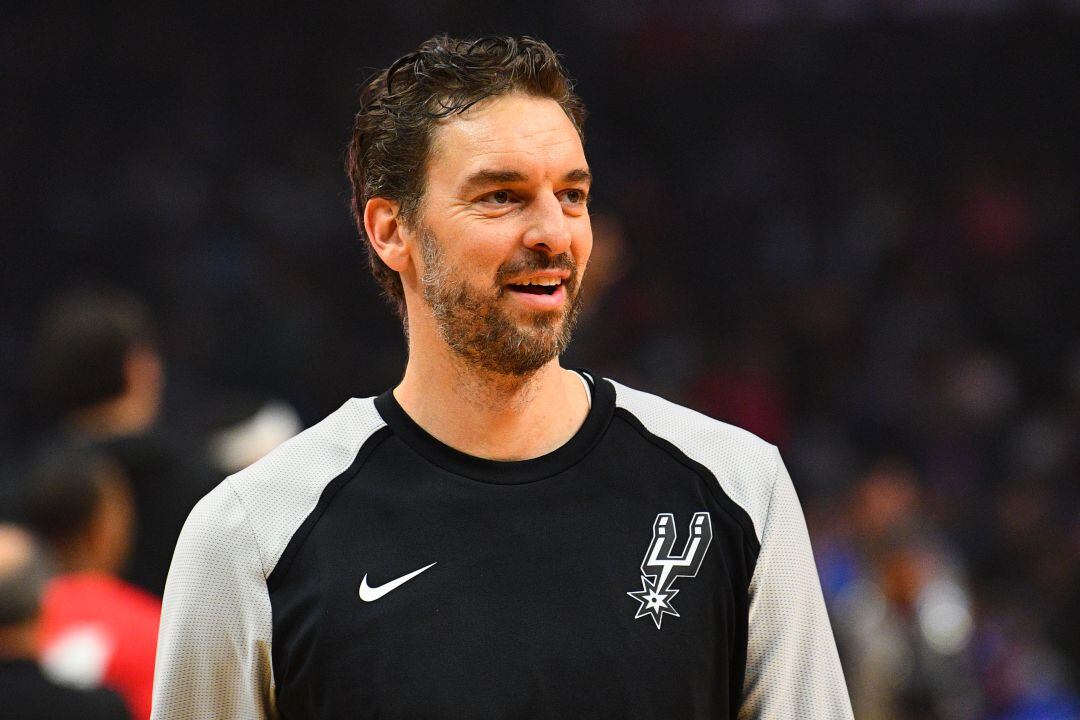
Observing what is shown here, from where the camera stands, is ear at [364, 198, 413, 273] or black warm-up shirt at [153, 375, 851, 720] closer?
black warm-up shirt at [153, 375, 851, 720]

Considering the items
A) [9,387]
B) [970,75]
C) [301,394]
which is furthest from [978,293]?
[9,387]

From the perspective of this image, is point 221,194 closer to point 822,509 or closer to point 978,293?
point 822,509

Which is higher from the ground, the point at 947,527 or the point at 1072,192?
the point at 1072,192

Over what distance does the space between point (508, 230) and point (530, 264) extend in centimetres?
6

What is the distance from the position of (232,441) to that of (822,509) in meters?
5.42

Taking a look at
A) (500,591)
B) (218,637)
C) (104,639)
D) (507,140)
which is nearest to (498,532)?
(500,591)

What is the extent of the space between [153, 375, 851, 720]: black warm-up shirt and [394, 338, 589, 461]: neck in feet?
0.09

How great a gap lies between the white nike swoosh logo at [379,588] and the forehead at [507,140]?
57 cm

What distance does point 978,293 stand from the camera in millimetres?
10359

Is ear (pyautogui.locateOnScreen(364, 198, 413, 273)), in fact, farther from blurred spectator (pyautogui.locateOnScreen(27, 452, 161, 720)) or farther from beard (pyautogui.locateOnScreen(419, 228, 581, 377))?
blurred spectator (pyautogui.locateOnScreen(27, 452, 161, 720))

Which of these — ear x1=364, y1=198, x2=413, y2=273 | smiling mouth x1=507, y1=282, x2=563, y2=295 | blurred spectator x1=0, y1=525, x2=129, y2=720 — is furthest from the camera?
blurred spectator x1=0, y1=525, x2=129, y2=720

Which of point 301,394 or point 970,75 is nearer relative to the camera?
point 301,394

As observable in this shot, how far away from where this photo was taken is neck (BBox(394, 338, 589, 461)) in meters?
2.16

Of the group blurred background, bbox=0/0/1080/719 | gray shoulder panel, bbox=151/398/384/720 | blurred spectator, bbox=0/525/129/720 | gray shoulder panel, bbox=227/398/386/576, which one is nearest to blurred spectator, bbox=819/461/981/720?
blurred background, bbox=0/0/1080/719
